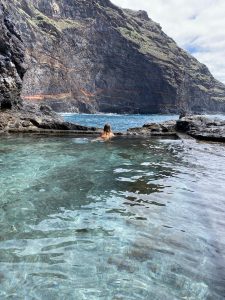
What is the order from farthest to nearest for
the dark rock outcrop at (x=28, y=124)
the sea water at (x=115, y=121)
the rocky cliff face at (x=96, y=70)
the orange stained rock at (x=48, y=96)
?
the rocky cliff face at (x=96, y=70) → the orange stained rock at (x=48, y=96) → the sea water at (x=115, y=121) → the dark rock outcrop at (x=28, y=124)

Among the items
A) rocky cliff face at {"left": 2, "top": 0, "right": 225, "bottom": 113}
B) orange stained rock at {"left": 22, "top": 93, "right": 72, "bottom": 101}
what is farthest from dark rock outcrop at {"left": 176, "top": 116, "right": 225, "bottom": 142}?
rocky cliff face at {"left": 2, "top": 0, "right": 225, "bottom": 113}

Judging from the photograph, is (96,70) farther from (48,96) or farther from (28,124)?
(28,124)

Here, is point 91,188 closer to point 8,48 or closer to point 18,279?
point 18,279

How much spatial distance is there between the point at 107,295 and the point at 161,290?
731 mm

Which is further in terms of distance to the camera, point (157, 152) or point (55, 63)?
point (55, 63)

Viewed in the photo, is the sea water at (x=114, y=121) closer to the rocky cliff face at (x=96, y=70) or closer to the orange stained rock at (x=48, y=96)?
the orange stained rock at (x=48, y=96)

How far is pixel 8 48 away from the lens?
98.3ft

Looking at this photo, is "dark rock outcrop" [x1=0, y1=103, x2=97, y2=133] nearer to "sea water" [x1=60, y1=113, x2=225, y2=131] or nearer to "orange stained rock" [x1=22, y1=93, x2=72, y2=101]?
"sea water" [x1=60, y1=113, x2=225, y2=131]

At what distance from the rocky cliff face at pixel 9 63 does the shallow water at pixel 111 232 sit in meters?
15.9

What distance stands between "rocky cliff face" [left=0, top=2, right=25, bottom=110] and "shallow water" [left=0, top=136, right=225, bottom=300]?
15887 millimetres

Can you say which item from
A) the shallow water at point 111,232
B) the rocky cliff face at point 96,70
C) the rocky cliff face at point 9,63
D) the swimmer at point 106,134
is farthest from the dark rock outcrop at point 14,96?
the rocky cliff face at point 96,70

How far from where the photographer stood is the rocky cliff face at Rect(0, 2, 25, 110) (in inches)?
1106

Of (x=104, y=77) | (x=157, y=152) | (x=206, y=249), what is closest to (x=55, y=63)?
(x=104, y=77)

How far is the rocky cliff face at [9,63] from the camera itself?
28094mm
